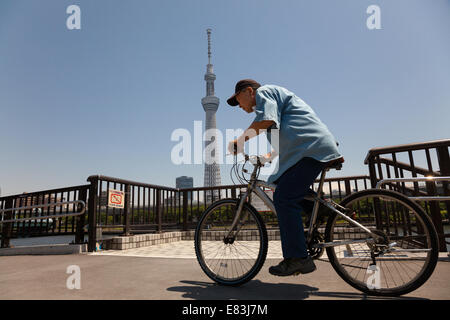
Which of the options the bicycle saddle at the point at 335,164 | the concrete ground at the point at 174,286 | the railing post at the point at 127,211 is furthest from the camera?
the railing post at the point at 127,211

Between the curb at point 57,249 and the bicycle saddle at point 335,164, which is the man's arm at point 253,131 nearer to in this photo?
the bicycle saddle at point 335,164

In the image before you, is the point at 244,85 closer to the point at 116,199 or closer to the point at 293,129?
Result: the point at 293,129

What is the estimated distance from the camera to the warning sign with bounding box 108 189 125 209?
5.66 meters

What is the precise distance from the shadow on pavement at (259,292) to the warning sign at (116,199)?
3726mm

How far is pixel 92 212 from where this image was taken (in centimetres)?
535

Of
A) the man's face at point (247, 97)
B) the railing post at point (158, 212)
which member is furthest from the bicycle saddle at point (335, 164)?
the railing post at point (158, 212)

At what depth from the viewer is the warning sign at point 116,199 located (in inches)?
223

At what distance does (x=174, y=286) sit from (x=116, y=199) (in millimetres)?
3959

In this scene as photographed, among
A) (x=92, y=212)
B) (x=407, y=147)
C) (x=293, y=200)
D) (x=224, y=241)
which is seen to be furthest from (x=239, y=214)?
(x=92, y=212)

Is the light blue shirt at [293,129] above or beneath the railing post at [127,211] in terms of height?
above

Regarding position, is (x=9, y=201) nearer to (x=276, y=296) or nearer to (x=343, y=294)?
(x=276, y=296)

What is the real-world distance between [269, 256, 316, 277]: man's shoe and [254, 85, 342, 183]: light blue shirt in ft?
2.25
